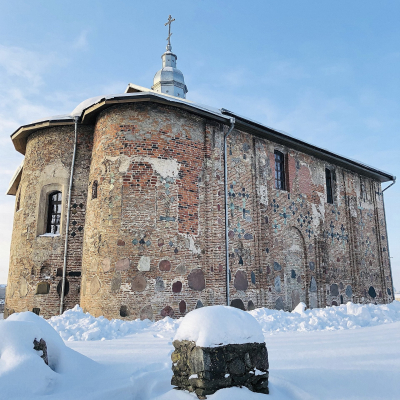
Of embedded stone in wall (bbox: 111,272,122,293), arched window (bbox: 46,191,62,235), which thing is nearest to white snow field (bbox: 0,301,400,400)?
embedded stone in wall (bbox: 111,272,122,293)

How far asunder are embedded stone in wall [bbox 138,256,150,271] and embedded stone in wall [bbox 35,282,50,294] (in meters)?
3.42

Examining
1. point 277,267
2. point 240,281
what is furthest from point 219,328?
point 277,267

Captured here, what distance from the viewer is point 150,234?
1039 cm

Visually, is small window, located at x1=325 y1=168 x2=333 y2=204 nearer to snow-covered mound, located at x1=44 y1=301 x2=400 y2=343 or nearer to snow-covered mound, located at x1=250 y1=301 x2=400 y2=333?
snow-covered mound, located at x1=250 y1=301 x2=400 y2=333

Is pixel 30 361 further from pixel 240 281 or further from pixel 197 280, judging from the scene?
pixel 240 281

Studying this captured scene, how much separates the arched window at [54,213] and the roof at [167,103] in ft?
7.66

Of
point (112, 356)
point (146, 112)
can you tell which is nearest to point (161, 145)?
point (146, 112)

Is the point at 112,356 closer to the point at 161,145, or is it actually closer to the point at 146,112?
the point at 161,145

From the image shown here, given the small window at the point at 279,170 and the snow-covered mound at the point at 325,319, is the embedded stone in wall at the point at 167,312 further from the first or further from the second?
the small window at the point at 279,170

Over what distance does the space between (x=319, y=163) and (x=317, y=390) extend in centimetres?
1268

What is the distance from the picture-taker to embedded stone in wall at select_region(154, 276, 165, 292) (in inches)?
400

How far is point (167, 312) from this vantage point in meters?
10.1

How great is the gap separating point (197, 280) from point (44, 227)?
5269mm

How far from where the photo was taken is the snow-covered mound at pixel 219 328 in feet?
13.0
